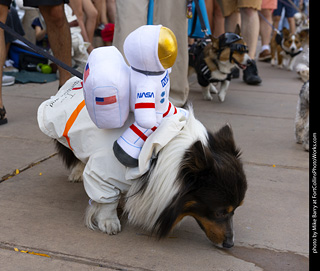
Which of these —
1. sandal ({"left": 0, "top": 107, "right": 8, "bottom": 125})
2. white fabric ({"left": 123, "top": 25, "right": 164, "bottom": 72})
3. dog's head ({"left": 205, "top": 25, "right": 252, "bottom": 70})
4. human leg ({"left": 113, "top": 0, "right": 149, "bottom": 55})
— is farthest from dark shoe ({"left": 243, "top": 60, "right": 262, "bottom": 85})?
white fabric ({"left": 123, "top": 25, "right": 164, "bottom": 72})

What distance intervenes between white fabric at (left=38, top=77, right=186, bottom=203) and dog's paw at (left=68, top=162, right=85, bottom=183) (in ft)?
1.44

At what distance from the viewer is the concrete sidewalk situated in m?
2.73

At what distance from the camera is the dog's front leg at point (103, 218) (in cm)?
303

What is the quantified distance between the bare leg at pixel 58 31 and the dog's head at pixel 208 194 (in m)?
3.21

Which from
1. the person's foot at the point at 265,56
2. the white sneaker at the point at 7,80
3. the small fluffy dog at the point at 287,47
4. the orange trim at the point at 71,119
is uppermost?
the orange trim at the point at 71,119

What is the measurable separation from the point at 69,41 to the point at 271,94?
12.3ft

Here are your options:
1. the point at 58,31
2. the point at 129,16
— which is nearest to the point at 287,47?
the point at 129,16

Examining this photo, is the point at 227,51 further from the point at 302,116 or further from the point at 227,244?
the point at 227,244

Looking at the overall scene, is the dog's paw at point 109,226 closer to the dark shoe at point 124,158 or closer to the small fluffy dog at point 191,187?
the small fluffy dog at point 191,187

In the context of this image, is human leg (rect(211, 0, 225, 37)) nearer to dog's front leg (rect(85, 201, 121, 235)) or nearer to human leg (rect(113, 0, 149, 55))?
human leg (rect(113, 0, 149, 55))

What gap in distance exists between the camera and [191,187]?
108 inches

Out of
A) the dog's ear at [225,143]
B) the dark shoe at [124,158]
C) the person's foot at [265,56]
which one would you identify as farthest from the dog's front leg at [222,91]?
the person's foot at [265,56]

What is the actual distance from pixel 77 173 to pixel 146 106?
130 cm

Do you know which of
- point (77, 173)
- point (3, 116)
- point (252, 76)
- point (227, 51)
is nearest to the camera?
point (77, 173)
